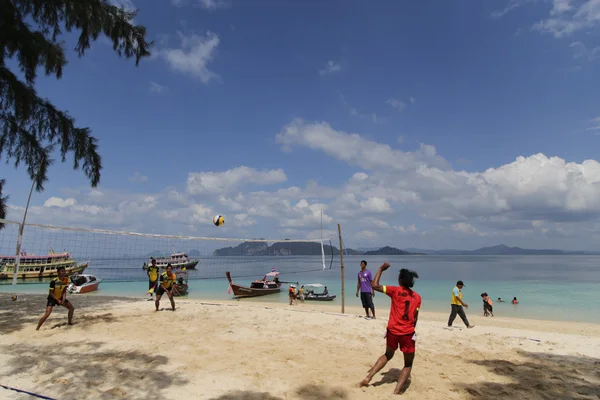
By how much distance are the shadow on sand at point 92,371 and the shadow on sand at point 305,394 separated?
822mm

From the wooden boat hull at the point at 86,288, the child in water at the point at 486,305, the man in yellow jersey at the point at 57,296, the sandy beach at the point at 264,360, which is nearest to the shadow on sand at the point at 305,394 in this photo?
the sandy beach at the point at 264,360

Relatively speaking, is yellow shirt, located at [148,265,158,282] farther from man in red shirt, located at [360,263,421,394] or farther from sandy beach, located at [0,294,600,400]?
man in red shirt, located at [360,263,421,394]

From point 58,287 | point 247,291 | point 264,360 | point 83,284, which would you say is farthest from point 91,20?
point 83,284

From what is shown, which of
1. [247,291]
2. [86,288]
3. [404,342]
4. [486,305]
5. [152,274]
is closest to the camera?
[404,342]

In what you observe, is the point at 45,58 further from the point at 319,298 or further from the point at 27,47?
the point at 319,298

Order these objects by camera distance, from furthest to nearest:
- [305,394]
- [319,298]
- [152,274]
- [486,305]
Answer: [319,298]
[486,305]
[152,274]
[305,394]

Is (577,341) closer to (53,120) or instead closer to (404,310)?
(404,310)

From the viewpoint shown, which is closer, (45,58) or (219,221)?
(45,58)

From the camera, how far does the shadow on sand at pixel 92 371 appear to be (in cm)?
402

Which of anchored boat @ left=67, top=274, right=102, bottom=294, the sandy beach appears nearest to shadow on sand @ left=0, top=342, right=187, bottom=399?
the sandy beach

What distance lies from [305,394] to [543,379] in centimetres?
368

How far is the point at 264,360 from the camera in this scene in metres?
5.28

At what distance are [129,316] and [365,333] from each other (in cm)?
591

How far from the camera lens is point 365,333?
24.4ft
